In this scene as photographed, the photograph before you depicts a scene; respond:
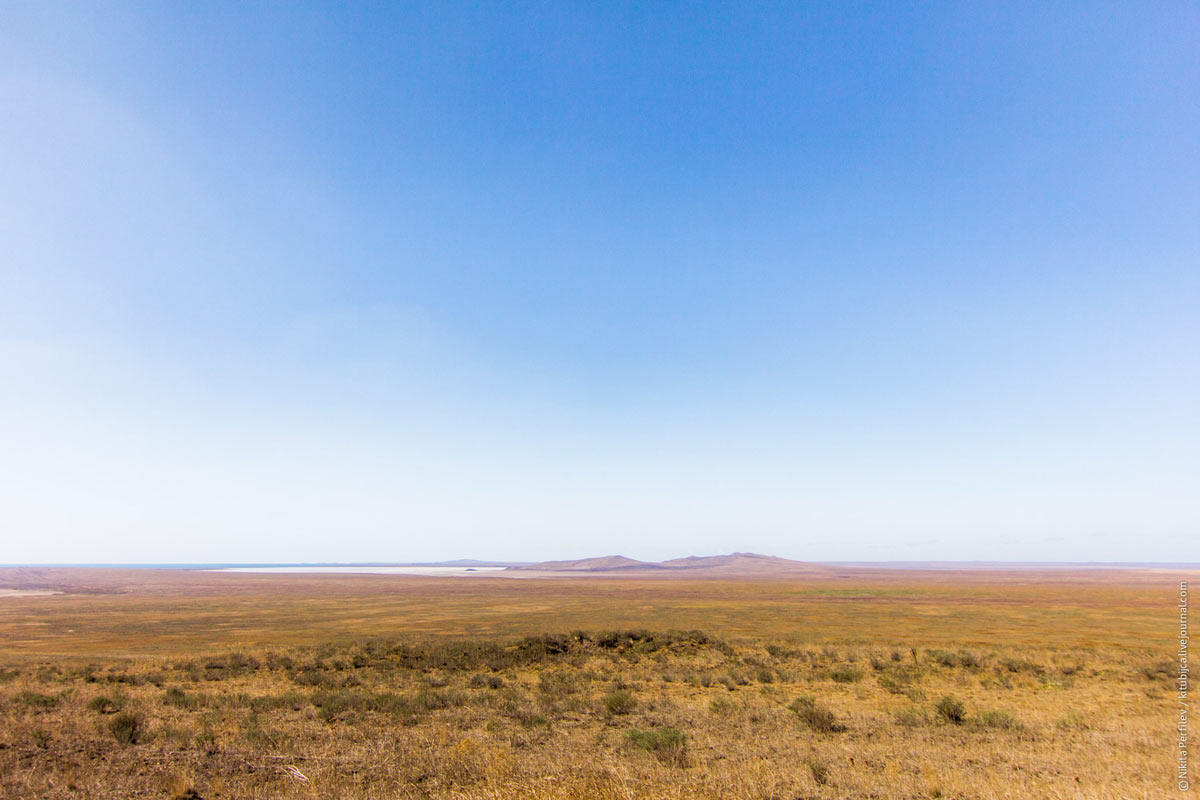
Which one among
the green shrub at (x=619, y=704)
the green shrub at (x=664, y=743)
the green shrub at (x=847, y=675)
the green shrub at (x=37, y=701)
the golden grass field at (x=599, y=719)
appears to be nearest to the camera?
the golden grass field at (x=599, y=719)

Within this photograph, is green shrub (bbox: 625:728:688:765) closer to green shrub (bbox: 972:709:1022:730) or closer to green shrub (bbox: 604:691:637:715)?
green shrub (bbox: 604:691:637:715)

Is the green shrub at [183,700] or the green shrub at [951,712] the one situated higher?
the green shrub at [951,712]

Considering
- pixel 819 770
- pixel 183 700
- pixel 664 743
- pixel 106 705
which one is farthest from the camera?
pixel 183 700

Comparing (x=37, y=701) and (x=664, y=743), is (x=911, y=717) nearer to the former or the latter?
(x=664, y=743)

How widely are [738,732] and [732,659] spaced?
1432cm

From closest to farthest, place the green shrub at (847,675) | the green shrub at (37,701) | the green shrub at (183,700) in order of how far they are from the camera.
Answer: the green shrub at (37,701) → the green shrub at (183,700) → the green shrub at (847,675)

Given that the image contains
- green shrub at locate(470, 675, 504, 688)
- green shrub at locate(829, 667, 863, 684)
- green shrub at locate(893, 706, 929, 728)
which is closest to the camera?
green shrub at locate(893, 706, 929, 728)

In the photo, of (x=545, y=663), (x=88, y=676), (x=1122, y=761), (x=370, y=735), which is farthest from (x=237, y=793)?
(x=88, y=676)

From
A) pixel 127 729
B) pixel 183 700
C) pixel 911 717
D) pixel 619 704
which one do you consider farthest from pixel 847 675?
pixel 183 700

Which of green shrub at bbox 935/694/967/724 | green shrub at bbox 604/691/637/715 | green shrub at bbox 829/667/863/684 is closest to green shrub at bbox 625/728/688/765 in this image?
green shrub at bbox 604/691/637/715

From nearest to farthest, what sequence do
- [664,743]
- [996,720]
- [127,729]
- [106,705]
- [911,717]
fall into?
[664,743], [127,729], [996,720], [911,717], [106,705]

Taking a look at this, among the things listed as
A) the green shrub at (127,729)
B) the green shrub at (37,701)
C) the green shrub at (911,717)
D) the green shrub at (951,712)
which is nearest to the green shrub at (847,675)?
the green shrub at (911,717)

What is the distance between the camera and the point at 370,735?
1369cm

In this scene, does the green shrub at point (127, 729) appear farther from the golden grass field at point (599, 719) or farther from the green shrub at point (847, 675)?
the green shrub at point (847, 675)
